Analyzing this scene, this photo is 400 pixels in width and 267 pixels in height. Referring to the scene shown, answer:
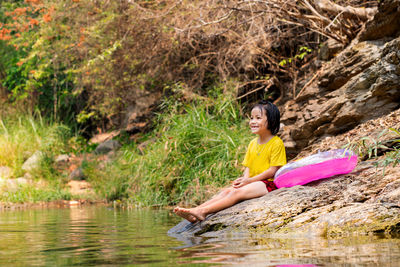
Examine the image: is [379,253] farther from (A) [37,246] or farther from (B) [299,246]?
(A) [37,246]

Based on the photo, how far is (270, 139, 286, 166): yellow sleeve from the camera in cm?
574

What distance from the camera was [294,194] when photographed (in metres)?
5.37

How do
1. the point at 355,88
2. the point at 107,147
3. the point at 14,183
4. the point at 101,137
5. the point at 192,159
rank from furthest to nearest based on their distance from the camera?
the point at 101,137 < the point at 107,147 < the point at 14,183 < the point at 192,159 < the point at 355,88

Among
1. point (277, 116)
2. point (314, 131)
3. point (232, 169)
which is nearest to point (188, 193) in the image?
point (232, 169)

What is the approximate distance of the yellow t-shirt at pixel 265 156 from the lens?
5777 millimetres

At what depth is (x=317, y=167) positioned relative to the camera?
557 cm

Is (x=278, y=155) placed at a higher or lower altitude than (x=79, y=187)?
lower

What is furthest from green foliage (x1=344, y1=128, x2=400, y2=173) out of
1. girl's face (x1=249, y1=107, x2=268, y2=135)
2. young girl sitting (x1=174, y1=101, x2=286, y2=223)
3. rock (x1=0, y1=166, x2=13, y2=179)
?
rock (x1=0, y1=166, x2=13, y2=179)

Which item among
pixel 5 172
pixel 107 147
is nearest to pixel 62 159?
pixel 107 147

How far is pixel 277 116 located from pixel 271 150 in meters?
0.42

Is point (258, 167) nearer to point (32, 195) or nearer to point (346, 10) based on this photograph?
point (346, 10)

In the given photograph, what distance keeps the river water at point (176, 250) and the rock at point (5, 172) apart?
8536 mm

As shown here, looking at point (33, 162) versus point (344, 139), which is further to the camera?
point (33, 162)

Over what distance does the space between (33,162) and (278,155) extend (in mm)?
10414
